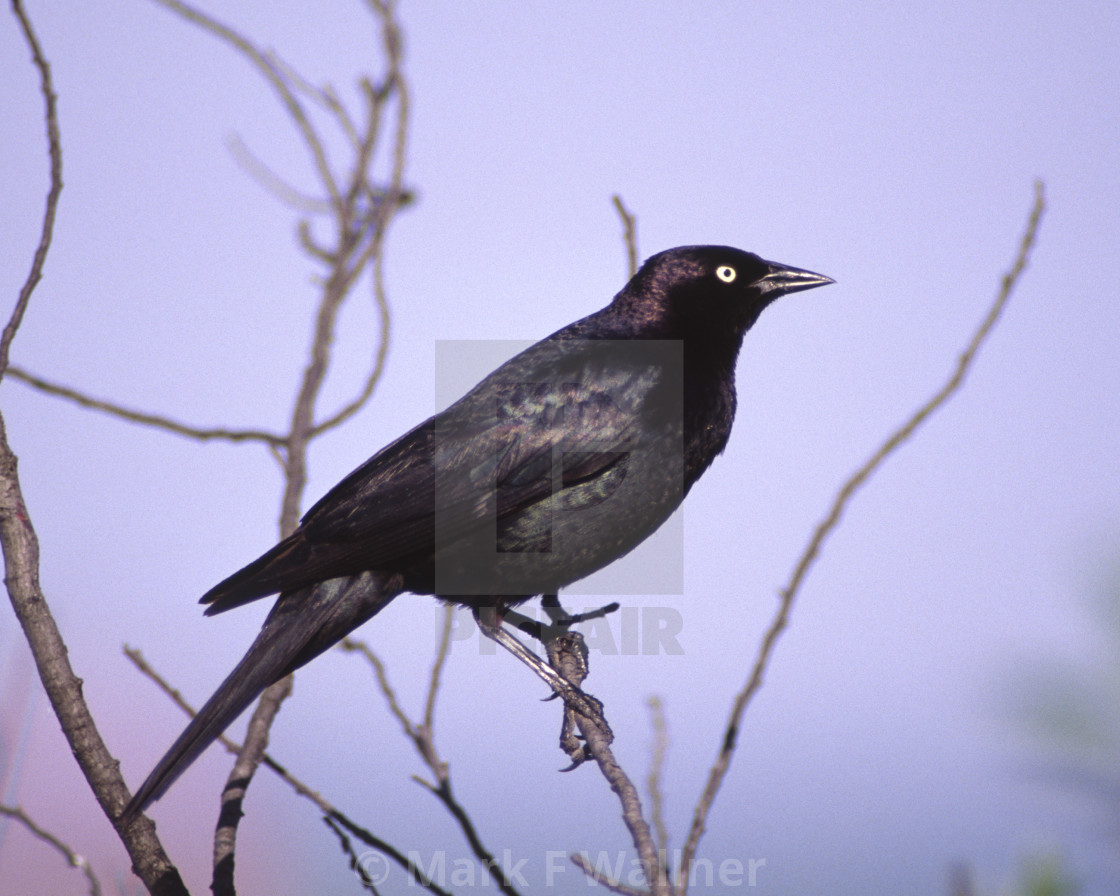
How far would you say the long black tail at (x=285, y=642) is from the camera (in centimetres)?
277

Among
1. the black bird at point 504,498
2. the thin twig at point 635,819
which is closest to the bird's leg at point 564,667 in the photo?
the black bird at point 504,498

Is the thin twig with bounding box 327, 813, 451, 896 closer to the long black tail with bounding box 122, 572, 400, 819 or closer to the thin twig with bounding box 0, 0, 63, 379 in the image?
the long black tail with bounding box 122, 572, 400, 819

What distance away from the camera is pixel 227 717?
2.82 metres

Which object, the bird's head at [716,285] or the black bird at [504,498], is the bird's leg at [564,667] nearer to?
the black bird at [504,498]

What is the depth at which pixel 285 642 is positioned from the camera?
313 centimetres

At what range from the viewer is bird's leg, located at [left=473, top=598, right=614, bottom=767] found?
11.9 feet

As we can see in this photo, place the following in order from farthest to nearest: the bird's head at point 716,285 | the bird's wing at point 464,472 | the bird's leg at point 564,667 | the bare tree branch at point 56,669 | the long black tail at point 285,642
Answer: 1. the bird's head at point 716,285
2. the bird's leg at point 564,667
3. the bird's wing at point 464,472
4. the long black tail at point 285,642
5. the bare tree branch at point 56,669

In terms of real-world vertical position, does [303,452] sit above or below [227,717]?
above

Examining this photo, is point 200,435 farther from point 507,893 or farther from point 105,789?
point 507,893

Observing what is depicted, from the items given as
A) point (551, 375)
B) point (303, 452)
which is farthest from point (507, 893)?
point (551, 375)

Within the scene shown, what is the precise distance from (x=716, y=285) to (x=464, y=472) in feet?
5.70

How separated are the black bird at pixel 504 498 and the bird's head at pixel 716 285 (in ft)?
1.22

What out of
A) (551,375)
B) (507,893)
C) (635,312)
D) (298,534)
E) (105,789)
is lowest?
(507,893)

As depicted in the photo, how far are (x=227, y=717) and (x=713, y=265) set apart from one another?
2985 millimetres
